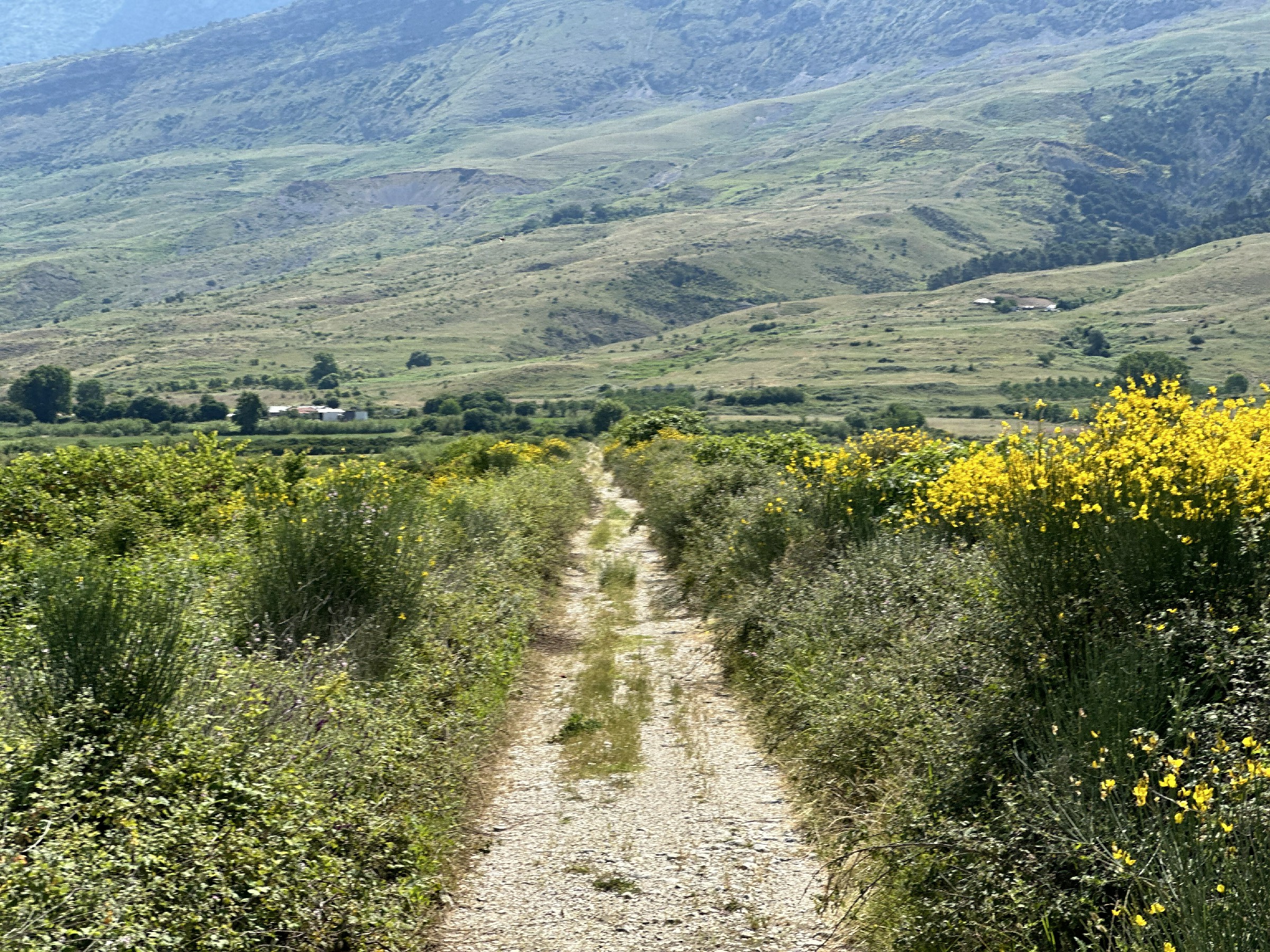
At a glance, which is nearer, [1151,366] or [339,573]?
[339,573]

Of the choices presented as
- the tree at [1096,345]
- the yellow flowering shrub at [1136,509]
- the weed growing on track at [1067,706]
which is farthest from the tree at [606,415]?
the yellow flowering shrub at [1136,509]

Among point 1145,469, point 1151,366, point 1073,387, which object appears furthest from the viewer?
point 1073,387

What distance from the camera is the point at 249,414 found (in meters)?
101

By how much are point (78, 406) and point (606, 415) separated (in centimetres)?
5220

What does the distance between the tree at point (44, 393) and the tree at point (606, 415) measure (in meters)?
49.8

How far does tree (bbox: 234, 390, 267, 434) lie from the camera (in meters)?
98.8

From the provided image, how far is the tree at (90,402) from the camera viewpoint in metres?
103

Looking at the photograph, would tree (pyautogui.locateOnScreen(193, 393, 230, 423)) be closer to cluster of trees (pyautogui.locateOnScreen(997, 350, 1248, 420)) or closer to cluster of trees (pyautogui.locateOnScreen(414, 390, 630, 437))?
cluster of trees (pyautogui.locateOnScreen(414, 390, 630, 437))

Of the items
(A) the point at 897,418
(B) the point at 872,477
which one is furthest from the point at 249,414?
(B) the point at 872,477

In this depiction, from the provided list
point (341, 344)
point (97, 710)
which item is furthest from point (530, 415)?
point (97, 710)

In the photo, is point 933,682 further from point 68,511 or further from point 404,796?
point 68,511

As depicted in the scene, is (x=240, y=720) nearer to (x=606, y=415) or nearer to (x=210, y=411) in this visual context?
(x=606, y=415)

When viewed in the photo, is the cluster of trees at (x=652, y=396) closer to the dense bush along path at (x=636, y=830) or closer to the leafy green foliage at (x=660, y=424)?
the leafy green foliage at (x=660, y=424)

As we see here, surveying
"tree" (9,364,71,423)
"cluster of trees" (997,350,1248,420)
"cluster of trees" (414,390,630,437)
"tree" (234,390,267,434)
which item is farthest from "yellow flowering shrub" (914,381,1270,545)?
"tree" (9,364,71,423)
